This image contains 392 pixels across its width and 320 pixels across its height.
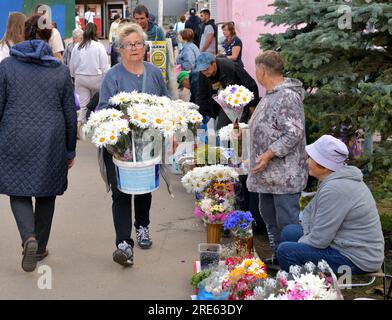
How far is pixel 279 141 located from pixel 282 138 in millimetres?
33

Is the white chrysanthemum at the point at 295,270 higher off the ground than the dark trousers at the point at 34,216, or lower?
higher

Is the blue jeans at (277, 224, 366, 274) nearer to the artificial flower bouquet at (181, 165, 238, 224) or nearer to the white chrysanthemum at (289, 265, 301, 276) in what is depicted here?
the white chrysanthemum at (289, 265, 301, 276)

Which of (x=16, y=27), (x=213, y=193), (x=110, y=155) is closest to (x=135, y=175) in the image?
(x=110, y=155)

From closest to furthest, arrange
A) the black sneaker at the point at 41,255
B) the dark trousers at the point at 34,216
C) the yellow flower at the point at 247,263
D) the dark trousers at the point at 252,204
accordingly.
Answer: the yellow flower at the point at 247,263, the dark trousers at the point at 34,216, the black sneaker at the point at 41,255, the dark trousers at the point at 252,204

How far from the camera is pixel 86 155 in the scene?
10.6 meters

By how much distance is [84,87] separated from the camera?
37.2 ft

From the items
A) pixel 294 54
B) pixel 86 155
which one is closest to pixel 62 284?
pixel 294 54

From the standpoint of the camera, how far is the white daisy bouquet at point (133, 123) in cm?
524

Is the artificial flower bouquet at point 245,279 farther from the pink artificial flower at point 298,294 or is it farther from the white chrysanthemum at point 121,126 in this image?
the white chrysanthemum at point 121,126

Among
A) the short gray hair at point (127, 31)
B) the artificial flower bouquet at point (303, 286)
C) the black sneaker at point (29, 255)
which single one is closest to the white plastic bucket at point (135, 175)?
the black sneaker at point (29, 255)

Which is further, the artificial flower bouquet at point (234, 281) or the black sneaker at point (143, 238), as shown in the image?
the black sneaker at point (143, 238)

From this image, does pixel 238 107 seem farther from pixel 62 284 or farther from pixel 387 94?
pixel 62 284

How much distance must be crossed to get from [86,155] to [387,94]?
657cm

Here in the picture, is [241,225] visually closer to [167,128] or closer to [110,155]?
[167,128]
